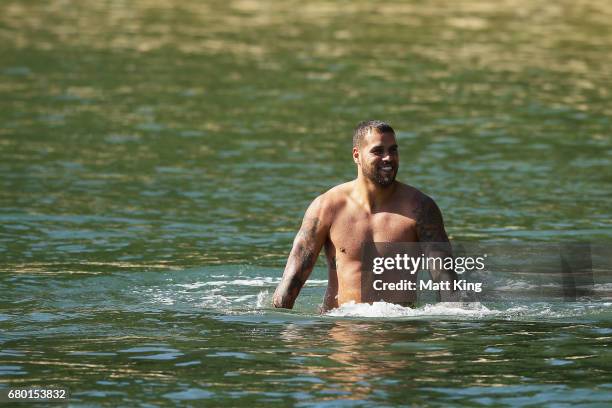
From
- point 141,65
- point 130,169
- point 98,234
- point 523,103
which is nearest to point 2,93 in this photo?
point 141,65

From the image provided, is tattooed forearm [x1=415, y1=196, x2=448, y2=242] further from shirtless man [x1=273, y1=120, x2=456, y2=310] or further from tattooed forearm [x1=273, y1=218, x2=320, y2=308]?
tattooed forearm [x1=273, y1=218, x2=320, y2=308]

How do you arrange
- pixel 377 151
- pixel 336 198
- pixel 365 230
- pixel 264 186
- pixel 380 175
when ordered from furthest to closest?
pixel 264 186, pixel 336 198, pixel 365 230, pixel 380 175, pixel 377 151

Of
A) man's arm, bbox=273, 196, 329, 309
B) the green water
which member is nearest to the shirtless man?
man's arm, bbox=273, 196, 329, 309

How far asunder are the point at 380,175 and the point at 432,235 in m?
0.70

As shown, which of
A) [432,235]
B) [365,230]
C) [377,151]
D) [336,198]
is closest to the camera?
[377,151]

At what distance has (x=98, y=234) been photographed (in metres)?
17.6

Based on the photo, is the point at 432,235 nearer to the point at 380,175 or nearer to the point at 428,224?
the point at 428,224

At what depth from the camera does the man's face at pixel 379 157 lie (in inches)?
489

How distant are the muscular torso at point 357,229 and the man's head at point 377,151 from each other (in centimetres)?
28

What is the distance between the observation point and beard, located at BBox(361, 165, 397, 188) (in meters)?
12.6

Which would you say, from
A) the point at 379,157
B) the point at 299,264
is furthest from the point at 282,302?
the point at 379,157

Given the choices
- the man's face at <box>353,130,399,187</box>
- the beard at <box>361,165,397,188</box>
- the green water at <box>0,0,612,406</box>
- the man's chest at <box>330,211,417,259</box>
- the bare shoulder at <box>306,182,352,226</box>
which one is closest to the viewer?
the green water at <box>0,0,612,406</box>

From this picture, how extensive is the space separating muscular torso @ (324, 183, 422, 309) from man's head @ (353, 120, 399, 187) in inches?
11.0

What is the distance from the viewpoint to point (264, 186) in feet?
67.6
